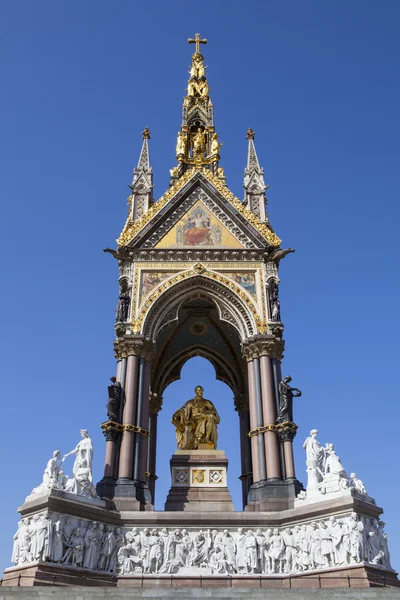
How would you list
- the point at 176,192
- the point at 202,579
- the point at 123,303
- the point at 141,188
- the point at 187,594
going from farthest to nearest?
the point at 141,188 < the point at 176,192 < the point at 123,303 < the point at 202,579 < the point at 187,594

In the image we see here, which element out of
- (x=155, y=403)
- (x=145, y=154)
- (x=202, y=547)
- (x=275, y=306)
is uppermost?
(x=145, y=154)

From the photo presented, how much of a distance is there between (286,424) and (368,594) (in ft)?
25.1

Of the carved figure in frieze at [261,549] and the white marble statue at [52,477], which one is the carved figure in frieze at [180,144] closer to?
the white marble statue at [52,477]

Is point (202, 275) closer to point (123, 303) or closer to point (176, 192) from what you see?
point (123, 303)

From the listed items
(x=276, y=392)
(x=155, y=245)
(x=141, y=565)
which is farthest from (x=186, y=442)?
(x=155, y=245)

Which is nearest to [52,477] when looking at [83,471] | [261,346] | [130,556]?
[83,471]

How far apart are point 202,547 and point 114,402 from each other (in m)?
5.72

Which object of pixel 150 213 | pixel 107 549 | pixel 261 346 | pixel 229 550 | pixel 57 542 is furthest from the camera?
pixel 150 213

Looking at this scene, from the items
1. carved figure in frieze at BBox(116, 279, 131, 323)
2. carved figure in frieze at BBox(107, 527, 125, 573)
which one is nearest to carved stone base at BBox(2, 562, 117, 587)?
carved figure in frieze at BBox(107, 527, 125, 573)

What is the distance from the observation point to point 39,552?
55.9ft

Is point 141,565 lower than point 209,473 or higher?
lower

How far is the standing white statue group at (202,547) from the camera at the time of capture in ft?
57.6

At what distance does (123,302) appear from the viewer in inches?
945

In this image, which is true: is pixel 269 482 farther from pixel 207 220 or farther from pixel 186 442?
pixel 207 220
